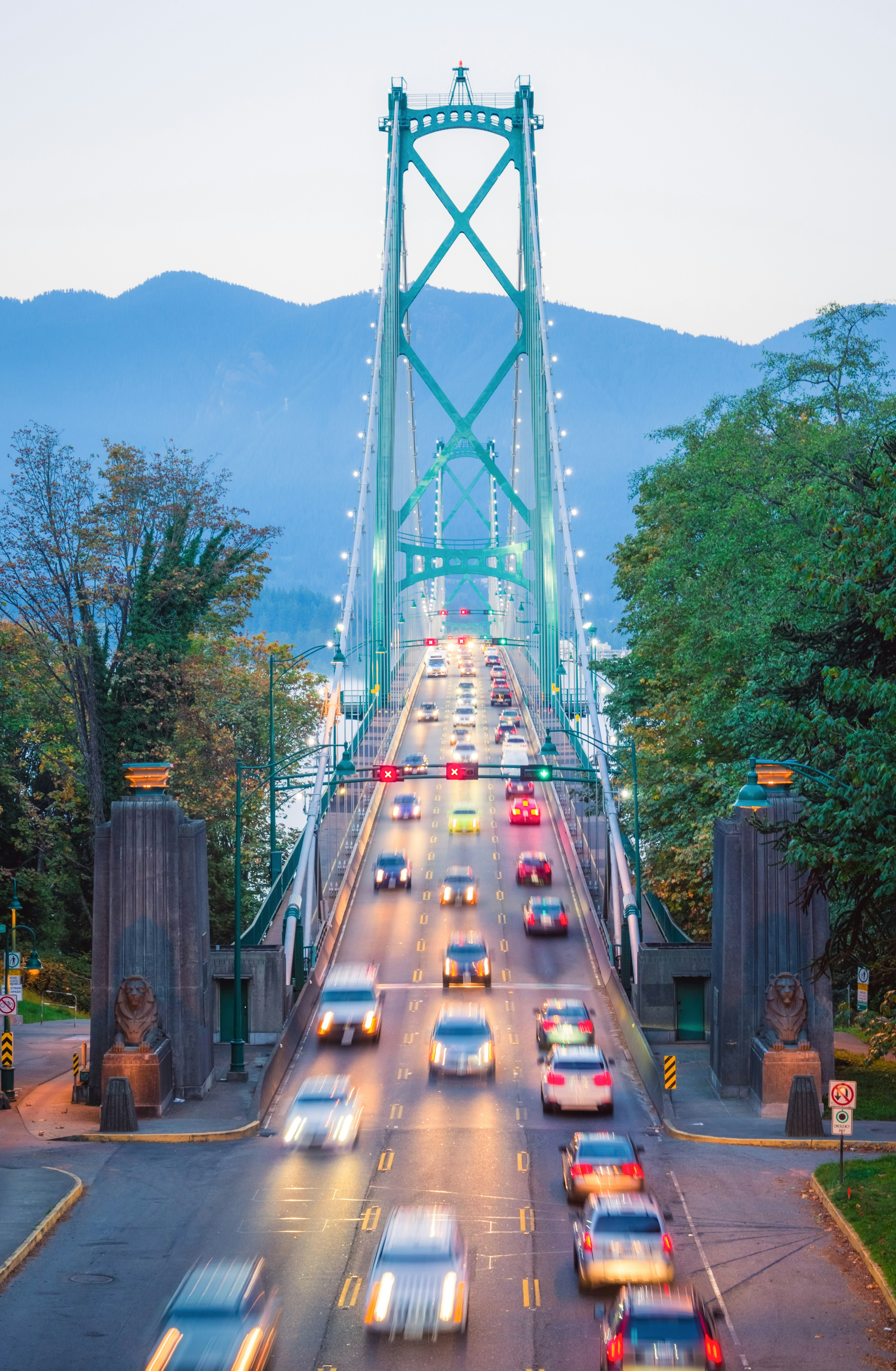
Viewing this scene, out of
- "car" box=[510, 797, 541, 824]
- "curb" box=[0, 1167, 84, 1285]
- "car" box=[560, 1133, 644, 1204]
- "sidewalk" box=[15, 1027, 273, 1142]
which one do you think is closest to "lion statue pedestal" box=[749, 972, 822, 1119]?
"car" box=[560, 1133, 644, 1204]

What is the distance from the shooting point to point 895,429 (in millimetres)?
34406

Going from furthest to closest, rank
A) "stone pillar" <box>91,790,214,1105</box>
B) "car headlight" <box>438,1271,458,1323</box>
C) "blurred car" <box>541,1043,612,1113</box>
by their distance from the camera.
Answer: "stone pillar" <box>91,790,214,1105</box>, "blurred car" <box>541,1043,612,1113</box>, "car headlight" <box>438,1271,458,1323</box>

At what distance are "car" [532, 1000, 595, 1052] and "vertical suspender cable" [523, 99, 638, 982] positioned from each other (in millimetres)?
4245

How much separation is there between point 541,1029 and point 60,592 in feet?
81.4

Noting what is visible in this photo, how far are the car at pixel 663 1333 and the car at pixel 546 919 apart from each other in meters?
32.6

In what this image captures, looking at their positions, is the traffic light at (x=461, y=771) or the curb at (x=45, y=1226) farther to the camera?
the traffic light at (x=461, y=771)

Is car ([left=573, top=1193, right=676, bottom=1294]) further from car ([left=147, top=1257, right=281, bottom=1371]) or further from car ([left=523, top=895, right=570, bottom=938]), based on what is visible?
car ([left=523, top=895, right=570, bottom=938])

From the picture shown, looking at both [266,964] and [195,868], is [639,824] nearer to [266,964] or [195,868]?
[266,964]

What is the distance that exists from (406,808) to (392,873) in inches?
522

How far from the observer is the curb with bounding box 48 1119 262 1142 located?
31828 mm

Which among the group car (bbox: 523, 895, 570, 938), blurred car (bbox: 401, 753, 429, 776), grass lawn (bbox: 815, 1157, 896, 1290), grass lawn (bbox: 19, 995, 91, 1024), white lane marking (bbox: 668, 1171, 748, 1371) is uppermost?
blurred car (bbox: 401, 753, 429, 776)

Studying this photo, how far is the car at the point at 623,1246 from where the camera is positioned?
2150 centimetres

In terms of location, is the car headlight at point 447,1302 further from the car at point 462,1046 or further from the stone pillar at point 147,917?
the car at point 462,1046

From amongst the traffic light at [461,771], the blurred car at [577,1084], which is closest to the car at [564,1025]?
the blurred car at [577,1084]
